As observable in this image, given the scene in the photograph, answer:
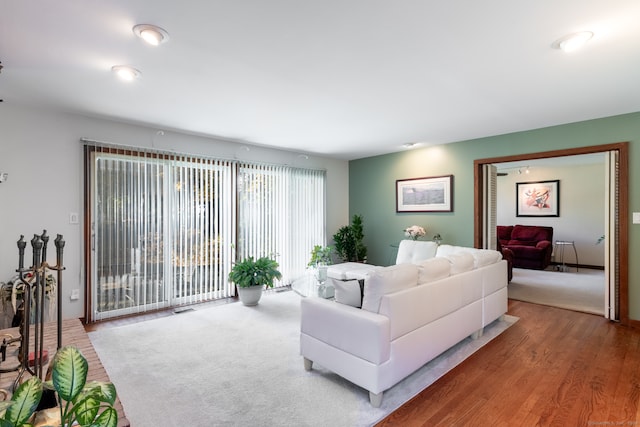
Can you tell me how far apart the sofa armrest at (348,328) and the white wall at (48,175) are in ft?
9.58

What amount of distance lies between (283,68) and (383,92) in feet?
3.32

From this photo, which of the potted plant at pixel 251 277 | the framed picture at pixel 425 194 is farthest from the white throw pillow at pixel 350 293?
the framed picture at pixel 425 194

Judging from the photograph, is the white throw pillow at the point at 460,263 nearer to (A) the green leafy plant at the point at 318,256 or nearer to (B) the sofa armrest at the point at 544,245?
(A) the green leafy plant at the point at 318,256

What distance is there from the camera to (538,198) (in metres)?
8.12

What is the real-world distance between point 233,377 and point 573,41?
3346mm

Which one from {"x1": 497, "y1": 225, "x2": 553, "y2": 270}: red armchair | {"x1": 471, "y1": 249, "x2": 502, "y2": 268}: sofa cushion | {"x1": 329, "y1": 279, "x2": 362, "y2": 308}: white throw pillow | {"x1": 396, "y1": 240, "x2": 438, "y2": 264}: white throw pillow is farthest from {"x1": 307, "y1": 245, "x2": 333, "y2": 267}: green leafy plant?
{"x1": 497, "y1": 225, "x2": 553, "y2": 270}: red armchair

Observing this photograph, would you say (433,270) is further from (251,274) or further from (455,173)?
(455,173)

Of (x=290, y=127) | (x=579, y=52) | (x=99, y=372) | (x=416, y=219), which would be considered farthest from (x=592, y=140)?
(x=99, y=372)

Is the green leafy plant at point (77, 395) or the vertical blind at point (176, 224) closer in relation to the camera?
the green leafy plant at point (77, 395)

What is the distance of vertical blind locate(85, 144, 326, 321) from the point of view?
3871mm

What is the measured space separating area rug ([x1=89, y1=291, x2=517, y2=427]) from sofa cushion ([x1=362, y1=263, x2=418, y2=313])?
0.64 metres

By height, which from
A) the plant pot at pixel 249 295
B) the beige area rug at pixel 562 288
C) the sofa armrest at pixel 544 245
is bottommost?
the beige area rug at pixel 562 288

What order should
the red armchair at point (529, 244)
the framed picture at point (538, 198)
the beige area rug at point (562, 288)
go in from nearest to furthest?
the beige area rug at point (562, 288) < the red armchair at point (529, 244) < the framed picture at point (538, 198)

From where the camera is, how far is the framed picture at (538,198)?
7926 mm
